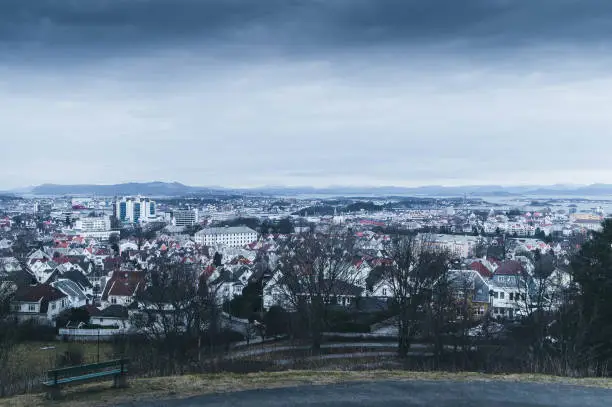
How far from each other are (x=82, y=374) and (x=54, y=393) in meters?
0.58

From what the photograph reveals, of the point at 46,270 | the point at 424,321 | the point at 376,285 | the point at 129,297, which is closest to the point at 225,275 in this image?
the point at 129,297

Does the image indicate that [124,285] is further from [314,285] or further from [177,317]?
[314,285]

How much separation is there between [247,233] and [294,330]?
208 ft

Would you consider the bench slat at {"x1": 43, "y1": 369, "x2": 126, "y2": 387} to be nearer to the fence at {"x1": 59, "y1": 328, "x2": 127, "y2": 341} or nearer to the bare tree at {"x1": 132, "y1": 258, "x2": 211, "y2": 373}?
the bare tree at {"x1": 132, "y1": 258, "x2": 211, "y2": 373}

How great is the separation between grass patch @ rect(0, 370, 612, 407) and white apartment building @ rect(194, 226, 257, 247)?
72.7m

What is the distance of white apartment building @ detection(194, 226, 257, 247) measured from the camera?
273ft

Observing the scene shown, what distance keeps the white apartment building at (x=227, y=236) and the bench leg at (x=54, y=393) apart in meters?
73.7

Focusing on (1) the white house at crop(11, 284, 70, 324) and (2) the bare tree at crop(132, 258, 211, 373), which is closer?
(2) the bare tree at crop(132, 258, 211, 373)

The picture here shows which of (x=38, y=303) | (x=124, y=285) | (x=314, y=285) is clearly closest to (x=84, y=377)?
(x=314, y=285)

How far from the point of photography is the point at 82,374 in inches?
354

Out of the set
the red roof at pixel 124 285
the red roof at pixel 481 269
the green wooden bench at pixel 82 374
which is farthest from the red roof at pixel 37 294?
the green wooden bench at pixel 82 374

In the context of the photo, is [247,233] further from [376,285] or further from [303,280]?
[303,280]

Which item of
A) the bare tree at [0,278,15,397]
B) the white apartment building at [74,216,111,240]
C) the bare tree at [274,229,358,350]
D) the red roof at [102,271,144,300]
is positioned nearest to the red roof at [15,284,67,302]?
the bare tree at [0,278,15,397]

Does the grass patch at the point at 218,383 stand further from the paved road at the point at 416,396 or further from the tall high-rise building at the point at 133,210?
the tall high-rise building at the point at 133,210
